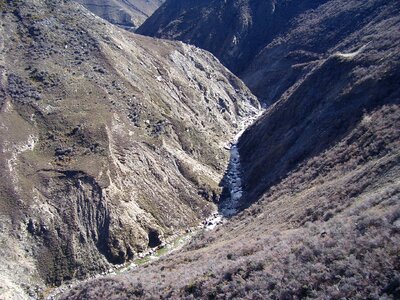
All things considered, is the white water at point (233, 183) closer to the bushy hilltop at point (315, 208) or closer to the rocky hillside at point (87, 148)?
the bushy hilltop at point (315, 208)

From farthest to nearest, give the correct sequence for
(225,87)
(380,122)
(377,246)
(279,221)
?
(225,87), (380,122), (279,221), (377,246)

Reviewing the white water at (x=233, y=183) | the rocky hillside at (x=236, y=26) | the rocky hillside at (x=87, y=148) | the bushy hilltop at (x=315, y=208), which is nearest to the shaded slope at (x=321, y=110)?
the bushy hilltop at (x=315, y=208)

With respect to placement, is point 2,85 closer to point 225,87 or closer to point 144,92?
point 144,92

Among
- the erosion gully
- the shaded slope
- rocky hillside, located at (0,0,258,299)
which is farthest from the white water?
rocky hillside, located at (0,0,258,299)

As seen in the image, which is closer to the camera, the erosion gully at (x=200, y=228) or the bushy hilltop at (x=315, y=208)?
the bushy hilltop at (x=315, y=208)

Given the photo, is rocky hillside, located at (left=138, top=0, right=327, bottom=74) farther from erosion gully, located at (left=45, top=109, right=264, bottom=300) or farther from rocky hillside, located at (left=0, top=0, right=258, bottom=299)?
erosion gully, located at (left=45, top=109, right=264, bottom=300)

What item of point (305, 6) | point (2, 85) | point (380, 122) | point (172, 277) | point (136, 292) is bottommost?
point (2, 85)

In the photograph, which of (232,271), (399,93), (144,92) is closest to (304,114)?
(399,93)
